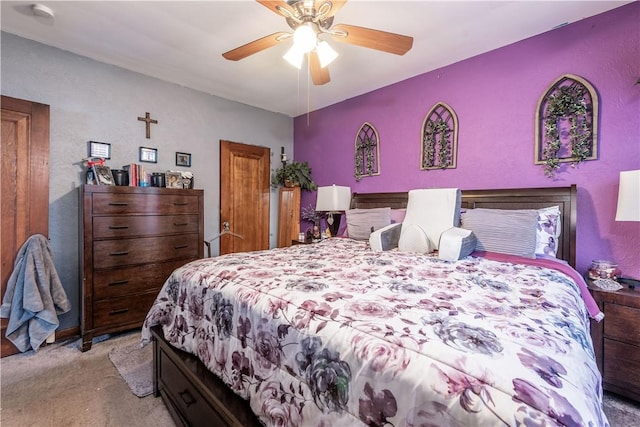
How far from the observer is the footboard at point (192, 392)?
115cm

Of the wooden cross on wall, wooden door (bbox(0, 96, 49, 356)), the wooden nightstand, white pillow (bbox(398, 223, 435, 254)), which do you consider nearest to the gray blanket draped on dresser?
wooden door (bbox(0, 96, 49, 356))

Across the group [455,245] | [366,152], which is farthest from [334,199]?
[455,245]

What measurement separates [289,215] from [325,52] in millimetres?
2551

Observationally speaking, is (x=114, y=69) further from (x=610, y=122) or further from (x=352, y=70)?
(x=610, y=122)

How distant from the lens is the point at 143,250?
2617mm

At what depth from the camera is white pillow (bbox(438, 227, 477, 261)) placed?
1889 mm

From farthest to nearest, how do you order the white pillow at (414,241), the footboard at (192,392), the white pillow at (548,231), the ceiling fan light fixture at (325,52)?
the white pillow at (414,241), the white pillow at (548,231), the ceiling fan light fixture at (325,52), the footboard at (192,392)

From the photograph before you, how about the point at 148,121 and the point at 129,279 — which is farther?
the point at 148,121

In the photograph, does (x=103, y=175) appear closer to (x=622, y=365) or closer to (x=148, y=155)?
(x=148, y=155)

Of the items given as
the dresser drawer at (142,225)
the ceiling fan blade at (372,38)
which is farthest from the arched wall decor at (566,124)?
the dresser drawer at (142,225)

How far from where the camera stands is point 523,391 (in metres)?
0.60

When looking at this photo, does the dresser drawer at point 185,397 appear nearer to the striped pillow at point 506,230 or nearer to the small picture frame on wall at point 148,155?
the striped pillow at point 506,230

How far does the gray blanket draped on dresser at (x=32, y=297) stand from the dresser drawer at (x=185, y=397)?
1.37m

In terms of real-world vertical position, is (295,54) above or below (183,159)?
above
